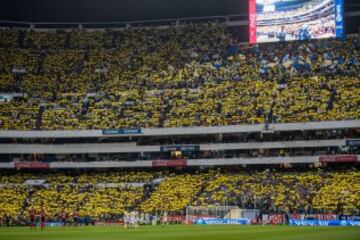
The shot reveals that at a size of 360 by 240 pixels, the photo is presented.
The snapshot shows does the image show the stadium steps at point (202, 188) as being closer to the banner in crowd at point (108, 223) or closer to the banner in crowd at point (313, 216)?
the banner in crowd at point (108, 223)

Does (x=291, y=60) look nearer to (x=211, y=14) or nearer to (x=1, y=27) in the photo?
(x=211, y=14)

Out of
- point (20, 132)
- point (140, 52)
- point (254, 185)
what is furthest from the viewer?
point (140, 52)

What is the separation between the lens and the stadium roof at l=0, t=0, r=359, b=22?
348ft

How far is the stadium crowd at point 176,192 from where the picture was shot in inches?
2805

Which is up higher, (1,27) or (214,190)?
(1,27)

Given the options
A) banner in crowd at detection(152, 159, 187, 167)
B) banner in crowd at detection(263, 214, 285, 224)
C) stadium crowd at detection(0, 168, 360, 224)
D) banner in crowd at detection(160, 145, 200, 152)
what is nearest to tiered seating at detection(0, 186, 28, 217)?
stadium crowd at detection(0, 168, 360, 224)

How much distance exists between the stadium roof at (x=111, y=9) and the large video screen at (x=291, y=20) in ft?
30.4

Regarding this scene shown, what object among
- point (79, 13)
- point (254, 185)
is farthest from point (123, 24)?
point (254, 185)

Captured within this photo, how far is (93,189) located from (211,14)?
4064cm

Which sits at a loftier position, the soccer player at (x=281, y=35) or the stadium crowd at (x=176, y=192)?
the soccer player at (x=281, y=35)

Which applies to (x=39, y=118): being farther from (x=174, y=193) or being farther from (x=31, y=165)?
(x=174, y=193)

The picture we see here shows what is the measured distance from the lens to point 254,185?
77688 mm

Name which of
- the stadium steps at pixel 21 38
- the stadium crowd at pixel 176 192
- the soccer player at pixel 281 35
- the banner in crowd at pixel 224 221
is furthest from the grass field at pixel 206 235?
the stadium steps at pixel 21 38

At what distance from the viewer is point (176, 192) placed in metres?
79.4
